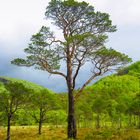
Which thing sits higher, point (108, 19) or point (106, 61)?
point (108, 19)

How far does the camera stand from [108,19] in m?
36.5

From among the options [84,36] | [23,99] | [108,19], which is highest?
[108,19]

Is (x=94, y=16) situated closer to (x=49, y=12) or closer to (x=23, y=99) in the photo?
(x=49, y=12)

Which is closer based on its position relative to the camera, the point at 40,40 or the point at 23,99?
the point at 40,40

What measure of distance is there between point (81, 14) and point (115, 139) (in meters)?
14.4

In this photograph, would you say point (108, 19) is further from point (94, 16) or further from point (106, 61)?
point (106, 61)

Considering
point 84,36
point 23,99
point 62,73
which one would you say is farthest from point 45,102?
point 84,36

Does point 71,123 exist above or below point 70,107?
below

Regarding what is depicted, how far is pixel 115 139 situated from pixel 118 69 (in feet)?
28.6

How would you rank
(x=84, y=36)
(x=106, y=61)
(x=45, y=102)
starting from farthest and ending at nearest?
(x=45, y=102), (x=106, y=61), (x=84, y=36)

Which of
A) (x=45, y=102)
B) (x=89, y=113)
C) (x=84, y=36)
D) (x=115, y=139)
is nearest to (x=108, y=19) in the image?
(x=84, y=36)

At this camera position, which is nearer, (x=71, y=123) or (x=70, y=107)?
(x=71, y=123)

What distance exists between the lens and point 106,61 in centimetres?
3628

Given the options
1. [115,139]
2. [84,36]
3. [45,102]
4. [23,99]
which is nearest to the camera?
[115,139]
